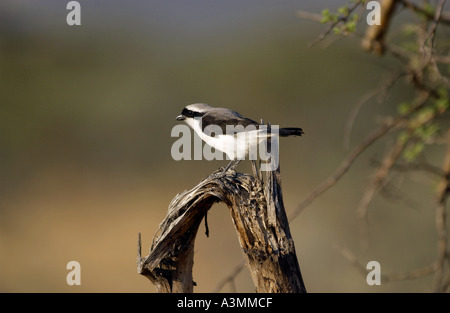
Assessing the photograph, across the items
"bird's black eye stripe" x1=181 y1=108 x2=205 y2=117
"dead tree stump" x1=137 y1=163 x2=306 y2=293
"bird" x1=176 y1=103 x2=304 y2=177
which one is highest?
"bird's black eye stripe" x1=181 y1=108 x2=205 y2=117

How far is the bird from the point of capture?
14.3 ft

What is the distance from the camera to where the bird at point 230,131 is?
434cm

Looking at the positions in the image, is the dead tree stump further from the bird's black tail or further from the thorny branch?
the thorny branch

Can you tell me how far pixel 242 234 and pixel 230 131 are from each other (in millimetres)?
1197

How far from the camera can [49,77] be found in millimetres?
16656

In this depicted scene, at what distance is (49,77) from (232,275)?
13.5 metres

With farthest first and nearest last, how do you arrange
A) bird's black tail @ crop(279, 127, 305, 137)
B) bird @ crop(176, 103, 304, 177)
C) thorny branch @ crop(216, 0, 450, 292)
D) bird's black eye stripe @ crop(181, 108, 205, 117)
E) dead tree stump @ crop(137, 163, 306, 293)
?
thorny branch @ crop(216, 0, 450, 292) < bird's black eye stripe @ crop(181, 108, 205, 117) < bird @ crop(176, 103, 304, 177) < bird's black tail @ crop(279, 127, 305, 137) < dead tree stump @ crop(137, 163, 306, 293)

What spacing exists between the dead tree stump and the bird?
458 mm

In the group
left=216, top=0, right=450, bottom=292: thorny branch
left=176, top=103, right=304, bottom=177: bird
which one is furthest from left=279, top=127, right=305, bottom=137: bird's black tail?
left=216, top=0, right=450, bottom=292: thorny branch

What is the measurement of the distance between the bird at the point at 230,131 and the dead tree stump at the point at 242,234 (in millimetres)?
458

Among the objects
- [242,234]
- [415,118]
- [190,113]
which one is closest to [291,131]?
[242,234]

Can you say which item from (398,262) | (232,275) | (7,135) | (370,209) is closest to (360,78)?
(370,209)

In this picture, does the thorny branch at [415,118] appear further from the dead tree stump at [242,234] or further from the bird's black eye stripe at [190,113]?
the dead tree stump at [242,234]
